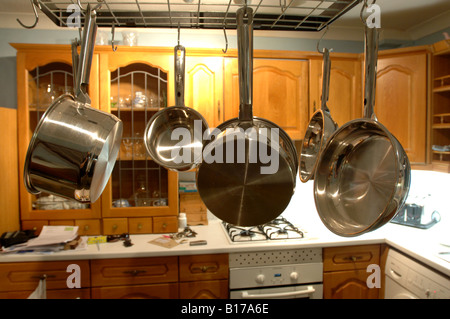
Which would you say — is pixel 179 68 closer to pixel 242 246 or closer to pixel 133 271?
pixel 242 246

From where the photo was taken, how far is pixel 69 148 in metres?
0.68

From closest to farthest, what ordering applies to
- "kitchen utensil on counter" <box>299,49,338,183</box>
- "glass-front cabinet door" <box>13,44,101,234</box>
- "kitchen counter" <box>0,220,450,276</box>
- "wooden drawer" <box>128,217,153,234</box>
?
"kitchen utensil on counter" <box>299,49,338,183</box>
"kitchen counter" <box>0,220,450,276</box>
"glass-front cabinet door" <box>13,44,101,234</box>
"wooden drawer" <box>128,217,153,234</box>

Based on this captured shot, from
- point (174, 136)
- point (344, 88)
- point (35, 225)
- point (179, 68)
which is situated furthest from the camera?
point (344, 88)

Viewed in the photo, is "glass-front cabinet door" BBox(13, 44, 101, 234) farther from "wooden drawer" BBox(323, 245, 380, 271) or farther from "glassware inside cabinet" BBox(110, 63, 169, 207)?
"wooden drawer" BBox(323, 245, 380, 271)

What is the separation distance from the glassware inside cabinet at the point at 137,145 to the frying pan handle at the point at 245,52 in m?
1.46

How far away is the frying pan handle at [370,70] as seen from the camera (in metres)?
0.70

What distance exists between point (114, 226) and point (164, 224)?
0.31 meters

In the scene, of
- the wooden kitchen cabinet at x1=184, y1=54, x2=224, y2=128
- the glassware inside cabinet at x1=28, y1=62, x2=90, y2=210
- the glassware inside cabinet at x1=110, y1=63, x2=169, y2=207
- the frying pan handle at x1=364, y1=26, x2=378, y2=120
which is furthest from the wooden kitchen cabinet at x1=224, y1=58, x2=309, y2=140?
the frying pan handle at x1=364, y1=26, x2=378, y2=120

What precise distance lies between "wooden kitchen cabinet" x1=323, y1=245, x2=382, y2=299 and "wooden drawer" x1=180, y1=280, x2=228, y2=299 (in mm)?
611

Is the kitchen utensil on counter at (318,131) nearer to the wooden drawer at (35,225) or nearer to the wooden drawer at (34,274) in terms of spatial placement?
the wooden drawer at (34,274)

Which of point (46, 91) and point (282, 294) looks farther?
point (46, 91)

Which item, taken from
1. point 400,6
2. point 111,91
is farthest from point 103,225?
point 400,6

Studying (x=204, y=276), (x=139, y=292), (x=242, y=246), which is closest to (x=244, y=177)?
(x=242, y=246)

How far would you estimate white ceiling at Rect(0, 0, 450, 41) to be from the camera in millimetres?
2033
